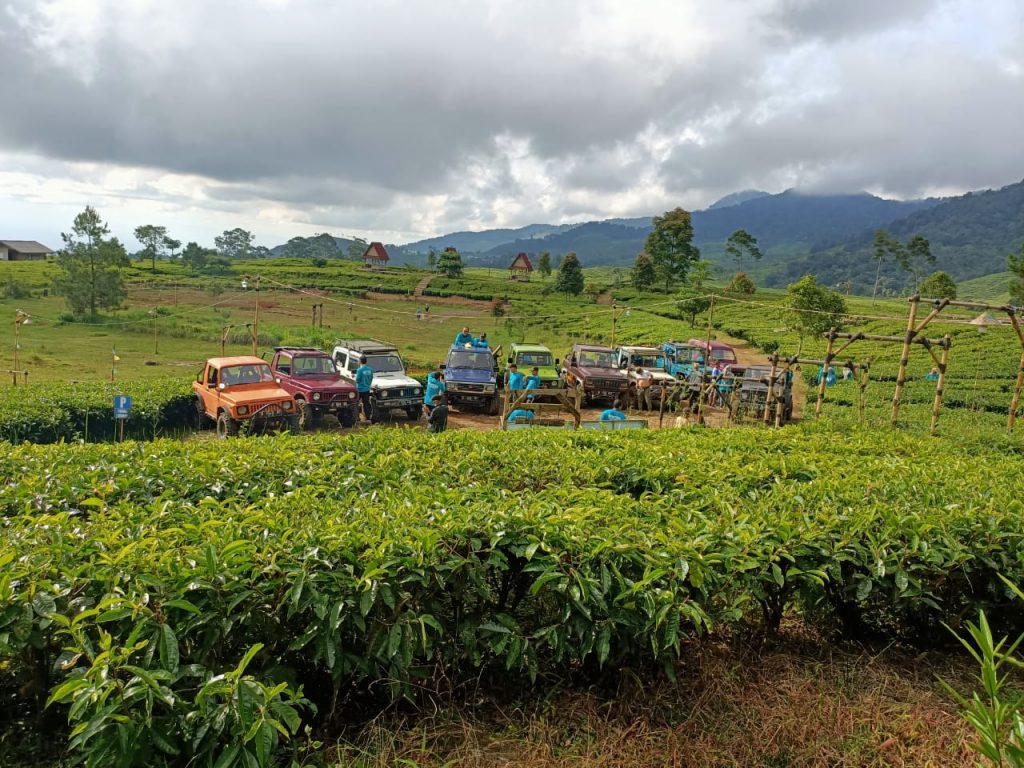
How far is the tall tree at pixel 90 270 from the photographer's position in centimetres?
3575

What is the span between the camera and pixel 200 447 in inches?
230

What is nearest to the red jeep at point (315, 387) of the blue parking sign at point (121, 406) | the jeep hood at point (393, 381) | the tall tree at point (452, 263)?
the jeep hood at point (393, 381)

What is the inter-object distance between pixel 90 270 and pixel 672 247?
5015cm

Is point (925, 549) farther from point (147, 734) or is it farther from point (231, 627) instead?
point (147, 734)

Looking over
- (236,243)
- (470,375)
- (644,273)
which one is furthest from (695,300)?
(236,243)

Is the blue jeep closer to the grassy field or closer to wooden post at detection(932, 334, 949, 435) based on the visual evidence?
wooden post at detection(932, 334, 949, 435)

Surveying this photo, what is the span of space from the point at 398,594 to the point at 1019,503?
4338 mm

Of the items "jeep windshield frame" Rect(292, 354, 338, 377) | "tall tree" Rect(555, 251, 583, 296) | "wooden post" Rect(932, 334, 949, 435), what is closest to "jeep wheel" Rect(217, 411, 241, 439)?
"jeep windshield frame" Rect(292, 354, 338, 377)

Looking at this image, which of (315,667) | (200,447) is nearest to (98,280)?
(200,447)

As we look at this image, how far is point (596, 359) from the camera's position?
61.9 ft

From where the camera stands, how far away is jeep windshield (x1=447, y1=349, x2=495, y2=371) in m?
16.8

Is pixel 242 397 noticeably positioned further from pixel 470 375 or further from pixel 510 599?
pixel 510 599

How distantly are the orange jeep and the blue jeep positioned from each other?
4.44 meters

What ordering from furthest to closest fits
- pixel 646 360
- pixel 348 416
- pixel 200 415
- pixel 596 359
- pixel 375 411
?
pixel 646 360
pixel 596 359
pixel 375 411
pixel 348 416
pixel 200 415
